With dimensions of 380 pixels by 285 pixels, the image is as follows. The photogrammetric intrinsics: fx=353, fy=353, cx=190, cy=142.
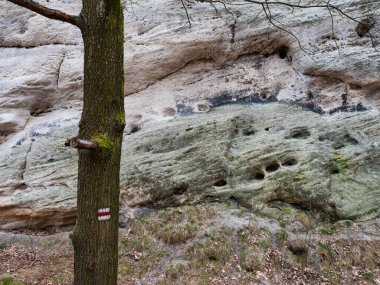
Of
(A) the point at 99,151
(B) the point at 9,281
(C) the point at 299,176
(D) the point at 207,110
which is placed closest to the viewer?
(A) the point at 99,151

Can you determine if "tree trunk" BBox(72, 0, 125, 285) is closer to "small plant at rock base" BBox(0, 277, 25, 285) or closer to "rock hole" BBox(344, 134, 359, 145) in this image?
"small plant at rock base" BBox(0, 277, 25, 285)

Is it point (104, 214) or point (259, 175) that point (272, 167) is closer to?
point (259, 175)

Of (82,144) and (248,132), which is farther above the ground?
(82,144)

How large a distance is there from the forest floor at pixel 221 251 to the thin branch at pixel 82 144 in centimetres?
363

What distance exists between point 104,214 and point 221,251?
3.61 m

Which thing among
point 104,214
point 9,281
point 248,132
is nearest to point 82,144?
point 104,214

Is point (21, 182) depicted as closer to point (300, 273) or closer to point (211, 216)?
point (211, 216)

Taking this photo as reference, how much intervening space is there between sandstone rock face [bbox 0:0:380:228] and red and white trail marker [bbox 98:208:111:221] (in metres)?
4.46

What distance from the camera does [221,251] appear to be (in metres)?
6.39

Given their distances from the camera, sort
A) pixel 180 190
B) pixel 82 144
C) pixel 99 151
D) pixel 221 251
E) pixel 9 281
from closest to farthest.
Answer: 1. pixel 82 144
2. pixel 99 151
3. pixel 9 281
4. pixel 221 251
5. pixel 180 190

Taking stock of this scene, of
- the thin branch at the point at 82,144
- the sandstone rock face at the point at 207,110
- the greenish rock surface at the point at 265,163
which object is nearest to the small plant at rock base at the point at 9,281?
the sandstone rock face at the point at 207,110

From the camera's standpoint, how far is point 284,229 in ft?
22.5

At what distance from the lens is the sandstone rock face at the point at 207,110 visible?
305 inches

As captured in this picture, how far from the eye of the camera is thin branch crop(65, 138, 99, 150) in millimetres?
3031
